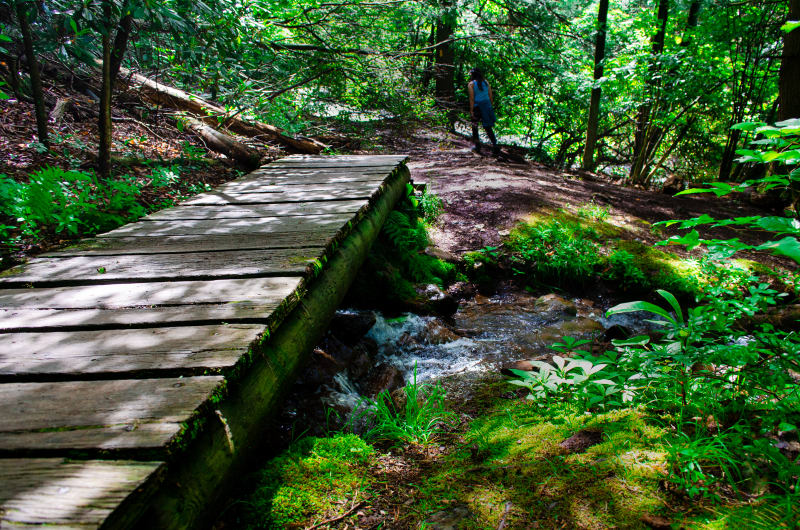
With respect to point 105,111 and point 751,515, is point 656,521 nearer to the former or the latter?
point 751,515

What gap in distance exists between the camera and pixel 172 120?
691 centimetres

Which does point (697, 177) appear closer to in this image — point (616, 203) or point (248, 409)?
point (616, 203)

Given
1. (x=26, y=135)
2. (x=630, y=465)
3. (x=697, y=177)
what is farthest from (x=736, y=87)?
(x=26, y=135)

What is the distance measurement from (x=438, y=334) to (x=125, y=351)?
2844 mm

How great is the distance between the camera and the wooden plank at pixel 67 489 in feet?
3.08

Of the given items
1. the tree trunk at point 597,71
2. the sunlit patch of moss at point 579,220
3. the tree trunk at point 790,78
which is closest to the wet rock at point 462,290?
the sunlit patch of moss at point 579,220

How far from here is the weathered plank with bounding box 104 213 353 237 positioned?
10.0ft

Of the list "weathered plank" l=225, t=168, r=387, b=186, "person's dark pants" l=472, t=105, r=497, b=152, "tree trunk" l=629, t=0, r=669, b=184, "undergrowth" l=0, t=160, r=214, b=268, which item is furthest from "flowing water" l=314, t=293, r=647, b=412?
"tree trunk" l=629, t=0, r=669, b=184

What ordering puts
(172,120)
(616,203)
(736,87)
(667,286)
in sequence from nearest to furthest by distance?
(667,286) → (172,120) → (616,203) → (736,87)

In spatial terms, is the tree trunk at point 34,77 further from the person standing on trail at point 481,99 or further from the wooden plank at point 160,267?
the person standing on trail at point 481,99

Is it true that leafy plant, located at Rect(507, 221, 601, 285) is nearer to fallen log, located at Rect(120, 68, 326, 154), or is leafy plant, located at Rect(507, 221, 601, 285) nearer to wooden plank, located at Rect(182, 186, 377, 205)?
wooden plank, located at Rect(182, 186, 377, 205)

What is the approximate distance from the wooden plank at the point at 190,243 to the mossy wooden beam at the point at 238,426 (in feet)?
1.10

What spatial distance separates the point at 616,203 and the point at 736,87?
4961 mm

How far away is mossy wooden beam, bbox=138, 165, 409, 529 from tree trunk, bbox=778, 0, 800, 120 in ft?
27.2
